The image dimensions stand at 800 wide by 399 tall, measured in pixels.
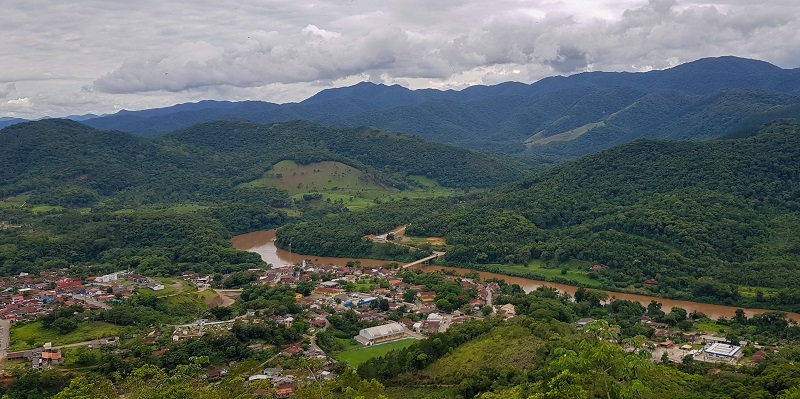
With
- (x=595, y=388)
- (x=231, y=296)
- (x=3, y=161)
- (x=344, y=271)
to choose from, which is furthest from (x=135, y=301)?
(x=3, y=161)

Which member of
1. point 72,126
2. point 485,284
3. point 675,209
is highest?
point 72,126

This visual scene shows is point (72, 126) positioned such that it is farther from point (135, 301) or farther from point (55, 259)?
point (135, 301)

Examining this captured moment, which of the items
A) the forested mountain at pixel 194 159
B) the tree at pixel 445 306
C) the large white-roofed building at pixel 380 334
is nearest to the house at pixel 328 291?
the tree at pixel 445 306

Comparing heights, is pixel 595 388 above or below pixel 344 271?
above

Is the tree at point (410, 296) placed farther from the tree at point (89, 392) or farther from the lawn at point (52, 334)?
the tree at point (89, 392)

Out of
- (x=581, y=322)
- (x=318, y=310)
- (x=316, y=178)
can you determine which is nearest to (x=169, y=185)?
(x=316, y=178)

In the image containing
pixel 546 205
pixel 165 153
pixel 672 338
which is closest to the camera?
pixel 672 338

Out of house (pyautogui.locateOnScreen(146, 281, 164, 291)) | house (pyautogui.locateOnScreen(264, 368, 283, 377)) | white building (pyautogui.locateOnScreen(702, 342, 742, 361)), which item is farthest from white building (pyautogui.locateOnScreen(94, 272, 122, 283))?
white building (pyautogui.locateOnScreen(702, 342, 742, 361))
